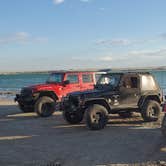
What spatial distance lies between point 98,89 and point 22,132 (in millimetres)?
2896

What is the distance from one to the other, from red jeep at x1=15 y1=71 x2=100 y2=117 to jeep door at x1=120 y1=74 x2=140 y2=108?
401cm

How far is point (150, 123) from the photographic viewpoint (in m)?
13.4

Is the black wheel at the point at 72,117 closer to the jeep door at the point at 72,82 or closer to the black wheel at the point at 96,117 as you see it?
the black wheel at the point at 96,117

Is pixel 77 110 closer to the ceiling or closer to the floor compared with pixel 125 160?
closer to the ceiling

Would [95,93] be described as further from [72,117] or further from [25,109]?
[25,109]

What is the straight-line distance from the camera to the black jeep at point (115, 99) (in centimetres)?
1250

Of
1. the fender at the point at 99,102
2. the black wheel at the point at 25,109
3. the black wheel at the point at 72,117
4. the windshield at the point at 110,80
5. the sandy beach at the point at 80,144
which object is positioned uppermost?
the windshield at the point at 110,80

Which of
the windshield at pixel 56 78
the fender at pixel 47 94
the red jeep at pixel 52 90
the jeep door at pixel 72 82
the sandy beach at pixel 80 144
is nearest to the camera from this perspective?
the sandy beach at pixel 80 144

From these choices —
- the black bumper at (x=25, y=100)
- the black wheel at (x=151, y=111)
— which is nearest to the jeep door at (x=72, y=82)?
the black bumper at (x=25, y=100)

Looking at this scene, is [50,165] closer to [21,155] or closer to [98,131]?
[21,155]

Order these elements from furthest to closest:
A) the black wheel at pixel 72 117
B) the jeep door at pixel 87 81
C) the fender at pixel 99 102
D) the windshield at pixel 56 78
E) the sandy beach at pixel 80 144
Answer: the jeep door at pixel 87 81, the windshield at pixel 56 78, the black wheel at pixel 72 117, the fender at pixel 99 102, the sandy beach at pixel 80 144

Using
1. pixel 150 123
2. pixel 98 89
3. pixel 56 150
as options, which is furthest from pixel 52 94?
pixel 56 150

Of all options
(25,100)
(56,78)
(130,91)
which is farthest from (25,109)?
(130,91)

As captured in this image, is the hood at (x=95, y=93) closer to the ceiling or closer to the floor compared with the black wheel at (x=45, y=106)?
closer to the ceiling
